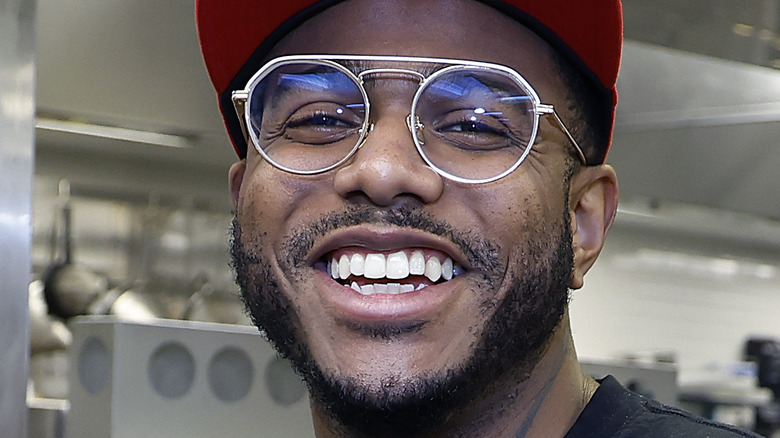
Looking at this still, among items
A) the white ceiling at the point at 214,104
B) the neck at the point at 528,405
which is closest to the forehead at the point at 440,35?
the neck at the point at 528,405

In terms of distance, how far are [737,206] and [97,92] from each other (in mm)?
1802

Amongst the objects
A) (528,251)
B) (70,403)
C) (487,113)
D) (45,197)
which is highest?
(487,113)

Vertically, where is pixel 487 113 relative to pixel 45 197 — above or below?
above

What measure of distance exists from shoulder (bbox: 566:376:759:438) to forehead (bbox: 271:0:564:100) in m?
0.24

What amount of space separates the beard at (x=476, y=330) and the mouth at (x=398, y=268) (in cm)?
2

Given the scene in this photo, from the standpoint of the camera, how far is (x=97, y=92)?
7.04ft

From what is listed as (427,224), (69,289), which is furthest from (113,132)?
(427,224)

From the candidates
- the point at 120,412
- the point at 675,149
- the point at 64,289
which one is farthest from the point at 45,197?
the point at 675,149

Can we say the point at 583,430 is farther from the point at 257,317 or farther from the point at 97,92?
the point at 97,92

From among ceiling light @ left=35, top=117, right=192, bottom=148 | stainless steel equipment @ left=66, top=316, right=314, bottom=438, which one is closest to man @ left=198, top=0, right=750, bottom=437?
stainless steel equipment @ left=66, top=316, right=314, bottom=438

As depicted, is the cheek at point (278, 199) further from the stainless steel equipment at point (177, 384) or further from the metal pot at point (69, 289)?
the metal pot at point (69, 289)

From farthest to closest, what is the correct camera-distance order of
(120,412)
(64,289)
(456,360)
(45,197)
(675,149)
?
1. (45,197)
2. (64,289)
3. (675,149)
4. (120,412)
5. (456,360)

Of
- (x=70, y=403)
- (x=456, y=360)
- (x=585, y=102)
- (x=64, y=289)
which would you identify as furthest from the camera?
(x=64, y=289)

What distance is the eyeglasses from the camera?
0.77 metres
